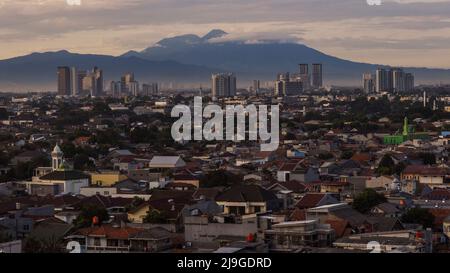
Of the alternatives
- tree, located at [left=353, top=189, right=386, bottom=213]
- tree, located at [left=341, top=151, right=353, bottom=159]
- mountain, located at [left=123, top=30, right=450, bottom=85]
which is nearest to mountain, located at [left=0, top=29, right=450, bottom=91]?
mountain, located at [left=123, top=30, right=450, bottom=85]

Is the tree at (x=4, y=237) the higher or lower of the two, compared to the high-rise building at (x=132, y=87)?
higher

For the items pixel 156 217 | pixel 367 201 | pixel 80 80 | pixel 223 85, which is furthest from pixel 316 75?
pixel 156 217

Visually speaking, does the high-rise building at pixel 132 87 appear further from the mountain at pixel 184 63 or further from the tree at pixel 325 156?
the tree at pixel 325 156

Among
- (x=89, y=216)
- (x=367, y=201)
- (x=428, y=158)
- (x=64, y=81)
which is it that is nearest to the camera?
(x=89, y=216)

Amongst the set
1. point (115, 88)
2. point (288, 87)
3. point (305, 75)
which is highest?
point (305, 75)

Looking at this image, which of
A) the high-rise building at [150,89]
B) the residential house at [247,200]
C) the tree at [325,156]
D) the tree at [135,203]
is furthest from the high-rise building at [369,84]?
the residential house at [247,200]

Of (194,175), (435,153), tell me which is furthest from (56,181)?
(435,153)

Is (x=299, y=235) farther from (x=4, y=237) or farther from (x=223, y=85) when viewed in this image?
(x=223, y=85)
